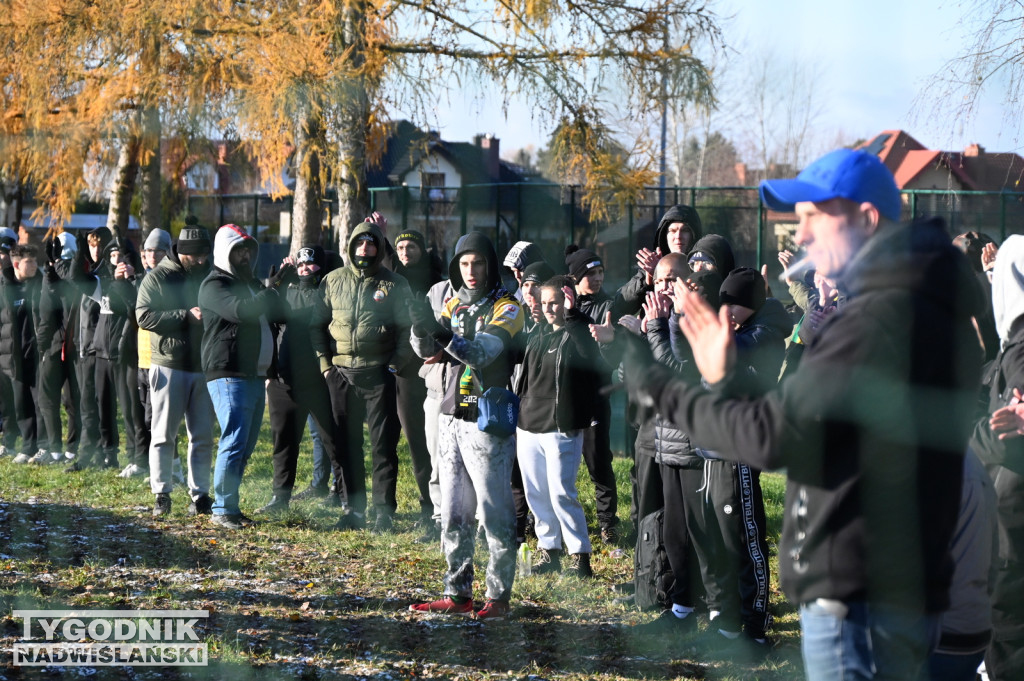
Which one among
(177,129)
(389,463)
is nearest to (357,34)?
(177,129)

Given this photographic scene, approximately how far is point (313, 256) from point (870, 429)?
603 centimetres

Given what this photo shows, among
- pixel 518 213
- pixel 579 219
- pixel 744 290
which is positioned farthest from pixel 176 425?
pixel 579 219

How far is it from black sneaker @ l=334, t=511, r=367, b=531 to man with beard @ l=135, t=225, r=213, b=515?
969mm

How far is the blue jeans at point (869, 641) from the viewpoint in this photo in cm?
232

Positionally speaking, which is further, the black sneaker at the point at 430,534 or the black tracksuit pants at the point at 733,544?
the black sneaker at the point at 430,534

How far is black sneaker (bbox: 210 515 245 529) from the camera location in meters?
6.91

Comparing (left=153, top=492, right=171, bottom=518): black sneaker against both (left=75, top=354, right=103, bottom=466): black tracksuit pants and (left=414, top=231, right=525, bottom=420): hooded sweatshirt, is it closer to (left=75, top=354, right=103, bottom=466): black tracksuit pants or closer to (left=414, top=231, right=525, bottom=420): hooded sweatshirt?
(left=75, top=354, right=103, bottom=466): black tracksuit pants

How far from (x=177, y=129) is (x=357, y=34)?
3013 millimetres

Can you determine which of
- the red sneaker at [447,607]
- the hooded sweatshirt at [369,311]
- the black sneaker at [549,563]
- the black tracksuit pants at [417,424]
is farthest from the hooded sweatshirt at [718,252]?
the black tracksuit pants at [417,424]

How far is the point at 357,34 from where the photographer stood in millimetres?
9719

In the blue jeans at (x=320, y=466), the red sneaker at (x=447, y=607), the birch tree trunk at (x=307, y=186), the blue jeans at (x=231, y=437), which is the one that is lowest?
the red sneaker at (x=447, y=607)

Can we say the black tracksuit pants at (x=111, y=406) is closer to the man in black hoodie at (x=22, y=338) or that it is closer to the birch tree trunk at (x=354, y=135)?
the man in black hoodie at (x=22, y=338)

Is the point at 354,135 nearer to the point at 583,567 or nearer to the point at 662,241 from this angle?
the point at 662,241

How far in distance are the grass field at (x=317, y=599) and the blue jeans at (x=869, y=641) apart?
2.19 meters
